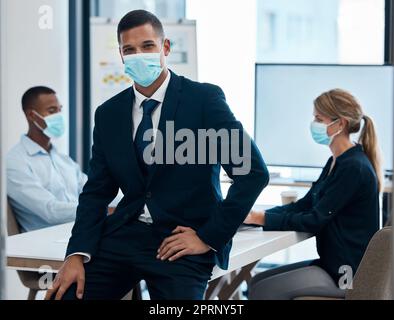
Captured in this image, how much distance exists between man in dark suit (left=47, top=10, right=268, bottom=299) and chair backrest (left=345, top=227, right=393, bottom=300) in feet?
1.12

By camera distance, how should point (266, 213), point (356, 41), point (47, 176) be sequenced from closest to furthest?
point (266, 213) < point (47, 176) < point (356, 41)

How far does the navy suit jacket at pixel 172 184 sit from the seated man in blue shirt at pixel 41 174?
4.07 ft

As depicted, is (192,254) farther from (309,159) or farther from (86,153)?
(86,153)

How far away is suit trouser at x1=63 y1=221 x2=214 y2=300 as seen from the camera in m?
1.94

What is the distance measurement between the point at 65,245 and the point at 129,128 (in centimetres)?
67

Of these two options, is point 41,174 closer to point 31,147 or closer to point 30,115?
point 31,147

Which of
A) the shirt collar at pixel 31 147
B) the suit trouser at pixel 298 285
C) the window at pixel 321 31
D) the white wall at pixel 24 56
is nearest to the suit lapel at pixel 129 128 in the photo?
the suit trouser at pixel 298 285

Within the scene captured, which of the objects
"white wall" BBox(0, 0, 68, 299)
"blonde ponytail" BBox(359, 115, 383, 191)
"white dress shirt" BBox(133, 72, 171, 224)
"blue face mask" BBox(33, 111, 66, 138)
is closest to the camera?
"white dress shirt" BBox(133, 72, 171, 224)

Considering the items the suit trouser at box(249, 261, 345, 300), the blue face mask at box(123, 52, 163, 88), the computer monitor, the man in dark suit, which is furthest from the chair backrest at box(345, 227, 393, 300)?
the computer monitor

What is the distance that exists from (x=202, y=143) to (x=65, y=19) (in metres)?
3.31

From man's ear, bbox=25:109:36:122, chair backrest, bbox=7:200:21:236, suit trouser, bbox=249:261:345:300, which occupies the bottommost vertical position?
suit trouser, bbox=249:261:345:300

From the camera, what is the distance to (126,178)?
202 centimetres

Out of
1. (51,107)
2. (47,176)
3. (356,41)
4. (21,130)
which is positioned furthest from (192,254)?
(356,41)

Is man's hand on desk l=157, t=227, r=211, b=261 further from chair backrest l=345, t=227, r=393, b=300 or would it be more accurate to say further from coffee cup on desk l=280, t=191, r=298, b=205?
coffee cup on desk l=280, t=191, r=298, b=205
